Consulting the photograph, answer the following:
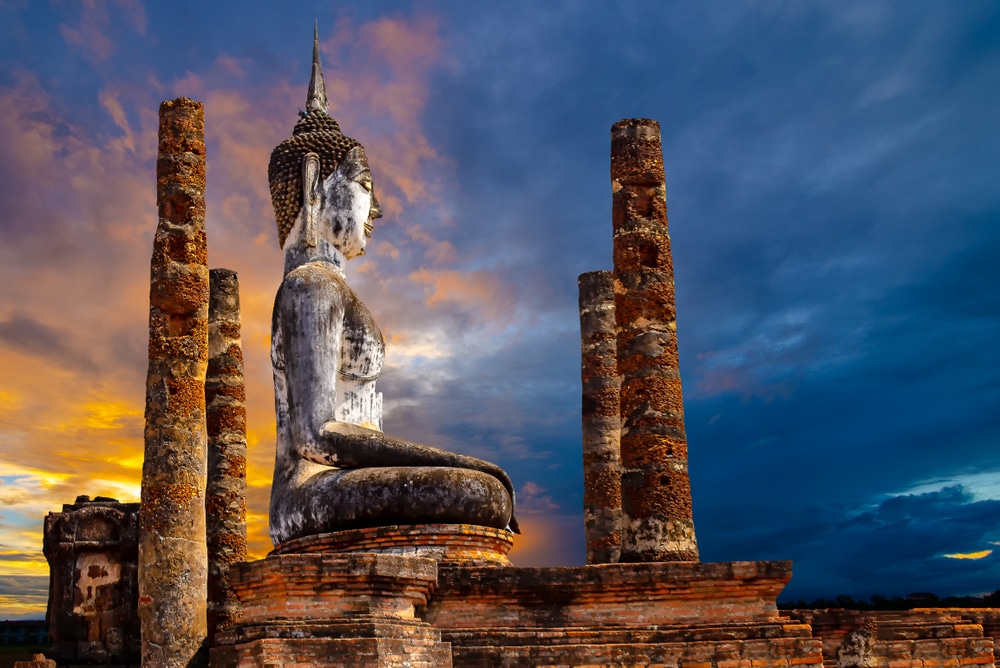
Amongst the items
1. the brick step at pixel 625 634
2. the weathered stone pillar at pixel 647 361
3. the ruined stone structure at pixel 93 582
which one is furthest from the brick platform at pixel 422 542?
the ruined stone structure at pixel 93 582

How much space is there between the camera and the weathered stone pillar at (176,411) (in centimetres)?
1204

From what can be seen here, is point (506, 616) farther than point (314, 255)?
No

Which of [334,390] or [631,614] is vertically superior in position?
[334,390]

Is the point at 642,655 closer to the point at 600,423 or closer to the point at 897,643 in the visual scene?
the point at 897,643

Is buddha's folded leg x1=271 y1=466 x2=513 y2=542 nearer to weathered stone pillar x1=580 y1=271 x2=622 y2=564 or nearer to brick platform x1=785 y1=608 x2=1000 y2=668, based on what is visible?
brick platform x1=785 y1=608 x2=1000 y2=668

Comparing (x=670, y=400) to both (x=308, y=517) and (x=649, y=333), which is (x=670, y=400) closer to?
(x=649, y=333)

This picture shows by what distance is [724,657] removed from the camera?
6.88 m

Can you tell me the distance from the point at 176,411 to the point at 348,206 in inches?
188

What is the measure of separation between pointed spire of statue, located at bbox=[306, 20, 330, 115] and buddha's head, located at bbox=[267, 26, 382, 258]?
0.51m

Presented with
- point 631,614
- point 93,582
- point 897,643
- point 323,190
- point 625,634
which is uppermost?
point 323,190

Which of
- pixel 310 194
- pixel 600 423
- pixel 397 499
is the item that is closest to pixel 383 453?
pixel 397 499

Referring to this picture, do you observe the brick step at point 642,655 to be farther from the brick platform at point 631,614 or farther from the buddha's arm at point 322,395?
the buddha's arm at point 322,395

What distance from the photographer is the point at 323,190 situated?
30.8 ft

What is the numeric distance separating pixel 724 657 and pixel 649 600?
2.03 ft
